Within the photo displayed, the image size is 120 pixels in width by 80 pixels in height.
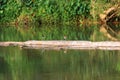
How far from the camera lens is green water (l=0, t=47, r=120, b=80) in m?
15.4

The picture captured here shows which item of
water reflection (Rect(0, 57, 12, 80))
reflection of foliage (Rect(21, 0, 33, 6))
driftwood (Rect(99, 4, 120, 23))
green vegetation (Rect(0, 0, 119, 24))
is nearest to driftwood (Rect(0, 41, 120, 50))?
water reflection (Rect(0, 57, 12, 80))

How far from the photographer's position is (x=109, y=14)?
36562 millimetres

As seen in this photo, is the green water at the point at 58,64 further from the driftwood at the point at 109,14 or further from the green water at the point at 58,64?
the driftwood at the point at 109,14

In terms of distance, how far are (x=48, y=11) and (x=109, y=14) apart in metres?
5.24

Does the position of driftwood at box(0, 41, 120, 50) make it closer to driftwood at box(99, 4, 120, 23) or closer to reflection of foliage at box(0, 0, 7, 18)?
driftwood at box(99, 4, 120, 23)

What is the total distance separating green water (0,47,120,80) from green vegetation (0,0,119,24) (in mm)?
17180

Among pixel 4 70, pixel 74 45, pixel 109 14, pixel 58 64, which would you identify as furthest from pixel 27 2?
pixel 4 70

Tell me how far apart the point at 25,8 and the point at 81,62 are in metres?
22.9

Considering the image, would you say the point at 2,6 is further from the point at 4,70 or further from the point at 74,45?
the point at 4,70

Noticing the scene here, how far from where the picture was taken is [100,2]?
35312 millimetres

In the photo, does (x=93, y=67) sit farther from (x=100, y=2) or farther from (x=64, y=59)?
(x=100, y=2)

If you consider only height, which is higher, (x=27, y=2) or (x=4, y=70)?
(x=27, y=2)

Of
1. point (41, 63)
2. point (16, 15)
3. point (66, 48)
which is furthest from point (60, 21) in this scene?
point (41, 63)

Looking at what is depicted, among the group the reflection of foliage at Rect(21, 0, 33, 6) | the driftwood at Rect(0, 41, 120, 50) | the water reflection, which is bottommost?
the water reflection
